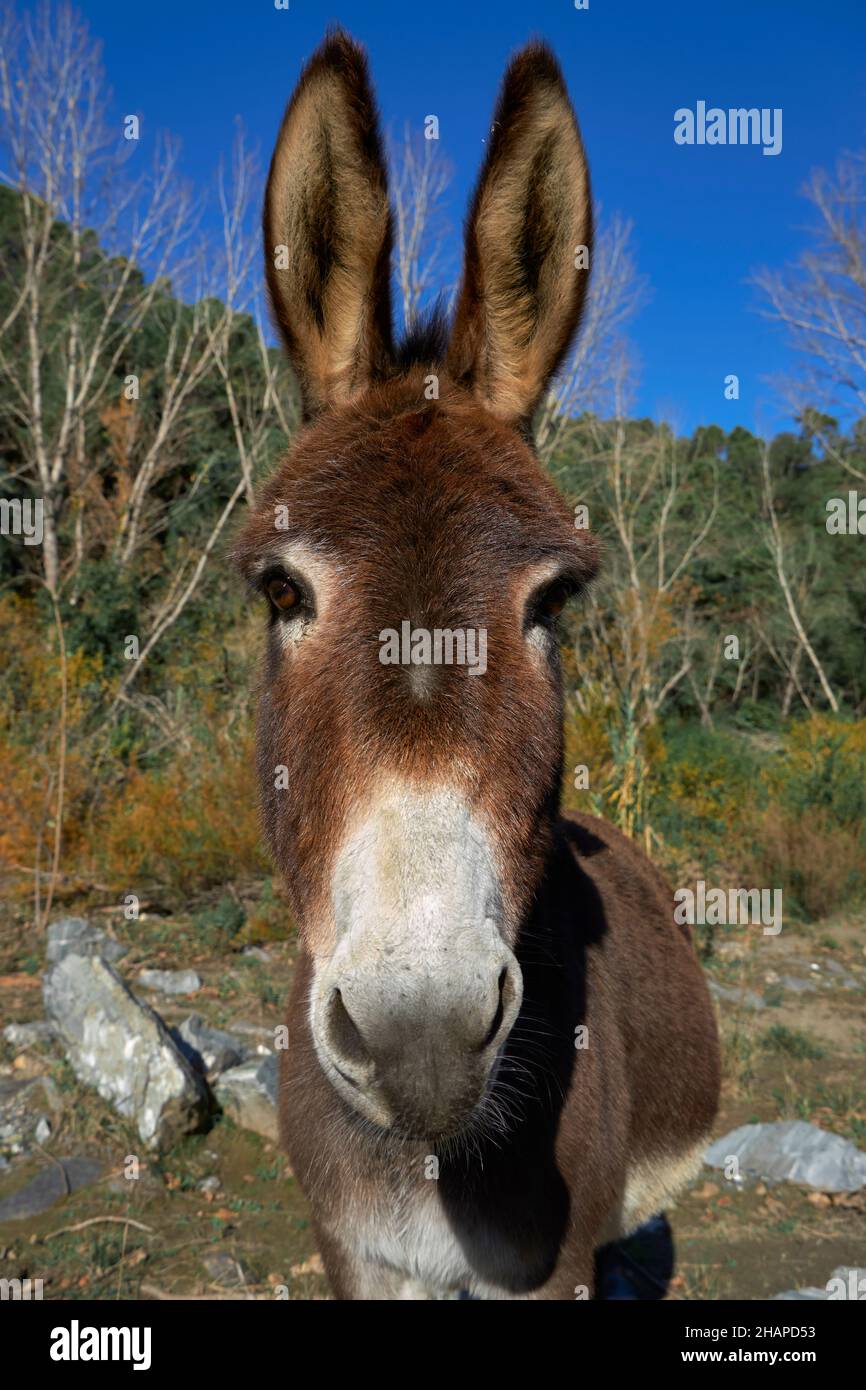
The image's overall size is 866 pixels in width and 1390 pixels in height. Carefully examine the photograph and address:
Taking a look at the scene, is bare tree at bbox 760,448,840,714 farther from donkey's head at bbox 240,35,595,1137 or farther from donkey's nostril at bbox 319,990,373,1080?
donkey's nostril at bbox 319,990,373,1080

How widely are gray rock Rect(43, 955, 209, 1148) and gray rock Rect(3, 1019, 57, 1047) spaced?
51 cm

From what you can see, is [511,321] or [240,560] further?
[511,321]

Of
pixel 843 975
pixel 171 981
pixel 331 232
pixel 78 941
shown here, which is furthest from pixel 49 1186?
pixel 843 975

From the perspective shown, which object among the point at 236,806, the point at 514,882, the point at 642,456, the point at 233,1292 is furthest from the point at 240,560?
the point at 642,456

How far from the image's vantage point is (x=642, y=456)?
90.4ft

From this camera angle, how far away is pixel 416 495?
1.83 meters

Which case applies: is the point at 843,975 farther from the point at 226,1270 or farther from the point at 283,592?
the point at 283,592

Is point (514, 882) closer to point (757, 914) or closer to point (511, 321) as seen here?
point (511, 321)

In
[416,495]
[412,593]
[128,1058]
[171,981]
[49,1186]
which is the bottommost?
[49,1186]

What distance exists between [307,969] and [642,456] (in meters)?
27.9

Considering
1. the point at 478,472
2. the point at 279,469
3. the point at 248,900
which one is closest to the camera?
the point at 478,472

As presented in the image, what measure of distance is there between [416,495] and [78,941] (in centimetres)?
665

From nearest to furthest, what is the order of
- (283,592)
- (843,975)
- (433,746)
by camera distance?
(433,746)
(283,592)
(843,975)

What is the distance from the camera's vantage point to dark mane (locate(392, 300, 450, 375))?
2.43m
